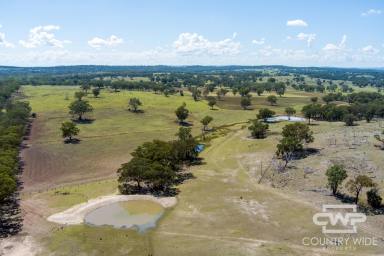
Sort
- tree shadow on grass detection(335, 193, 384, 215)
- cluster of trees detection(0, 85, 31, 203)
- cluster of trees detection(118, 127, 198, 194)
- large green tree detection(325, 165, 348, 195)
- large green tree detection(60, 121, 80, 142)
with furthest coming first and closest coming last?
large green tree detection(60, 121, 80, 142) → cluster of trees detection(118, 127, 198, 194) → large green tree detection(325, 165, 348, 195) → cluster of trees detection(0, 85, 31, 203) → tree shadow on grass detection(335, 193, 384, 215)

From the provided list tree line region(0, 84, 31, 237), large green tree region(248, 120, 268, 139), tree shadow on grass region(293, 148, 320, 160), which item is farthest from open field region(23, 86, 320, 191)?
tree shadow on grass region(293, 148, 320, 160)

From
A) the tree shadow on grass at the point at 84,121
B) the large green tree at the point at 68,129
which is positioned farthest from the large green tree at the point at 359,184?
the tree shadow on grass at the point at 84,121

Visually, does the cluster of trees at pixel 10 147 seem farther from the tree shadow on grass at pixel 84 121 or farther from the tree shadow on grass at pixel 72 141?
the tree shadow on grass at pixel 84 121

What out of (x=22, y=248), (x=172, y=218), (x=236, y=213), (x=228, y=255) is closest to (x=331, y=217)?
(x=236, y=213)

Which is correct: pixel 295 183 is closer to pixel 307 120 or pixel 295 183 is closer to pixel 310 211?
pixel 310 211

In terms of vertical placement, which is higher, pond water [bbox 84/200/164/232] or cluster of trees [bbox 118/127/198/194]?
cluster of trees [bbox 118/127/198/194]

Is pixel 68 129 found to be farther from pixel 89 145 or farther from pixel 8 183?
pixel 8 183

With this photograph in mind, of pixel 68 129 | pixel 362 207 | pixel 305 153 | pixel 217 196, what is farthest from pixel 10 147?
pixel 362 207

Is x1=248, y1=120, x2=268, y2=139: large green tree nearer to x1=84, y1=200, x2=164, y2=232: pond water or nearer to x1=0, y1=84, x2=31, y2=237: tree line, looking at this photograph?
x1=84, y1=200, x2=164, y2=232: pond water
